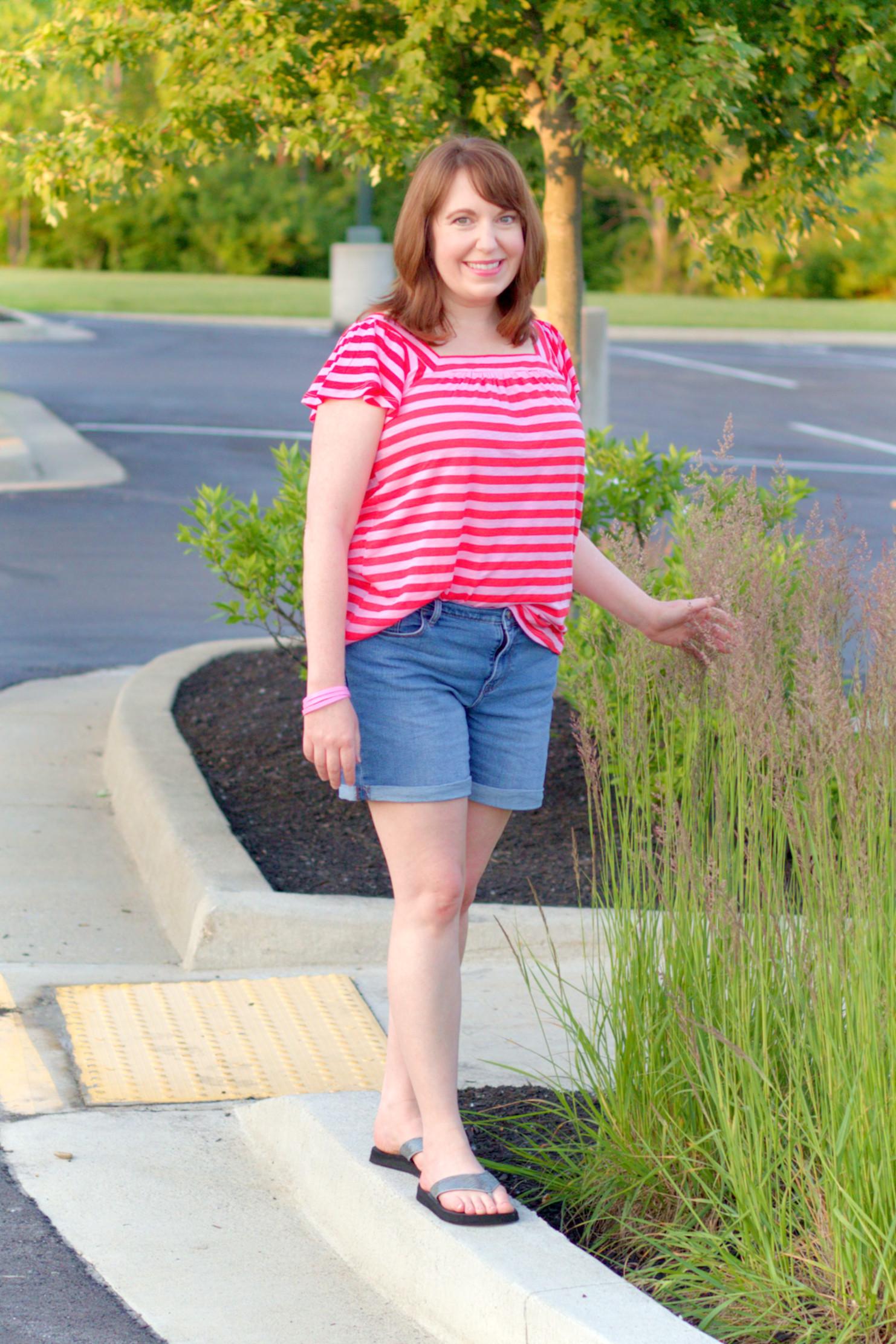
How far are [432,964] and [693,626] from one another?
780mm

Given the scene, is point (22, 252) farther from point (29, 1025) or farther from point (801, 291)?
point (29, 1025)

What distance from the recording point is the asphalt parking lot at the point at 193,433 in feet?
28.5

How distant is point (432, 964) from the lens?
272 centimetres

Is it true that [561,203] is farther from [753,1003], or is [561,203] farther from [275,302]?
[275,302]

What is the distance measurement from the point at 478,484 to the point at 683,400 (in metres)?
17.6

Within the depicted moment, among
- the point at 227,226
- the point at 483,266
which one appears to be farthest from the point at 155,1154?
the point at 227,226

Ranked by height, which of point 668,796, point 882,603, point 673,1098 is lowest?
point 673,1098

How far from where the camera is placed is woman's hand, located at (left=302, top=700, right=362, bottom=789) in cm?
258

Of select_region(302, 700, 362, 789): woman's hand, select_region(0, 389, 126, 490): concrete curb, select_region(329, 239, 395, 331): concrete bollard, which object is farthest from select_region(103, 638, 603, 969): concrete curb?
select_region(329, 239, 395, 331): concrete bollard

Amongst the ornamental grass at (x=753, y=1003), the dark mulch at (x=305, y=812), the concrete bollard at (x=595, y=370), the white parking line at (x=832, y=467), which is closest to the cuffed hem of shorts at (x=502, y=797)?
the ornamental grass at (x=753, y=1003)

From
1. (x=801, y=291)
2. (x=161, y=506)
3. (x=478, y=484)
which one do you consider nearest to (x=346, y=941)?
(x=478, y=484)

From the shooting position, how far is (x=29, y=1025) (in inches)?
150

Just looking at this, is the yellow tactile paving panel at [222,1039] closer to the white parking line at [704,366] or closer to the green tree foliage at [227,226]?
the white parking line at [704,366]

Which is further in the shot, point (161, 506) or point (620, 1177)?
point (161, 506)
